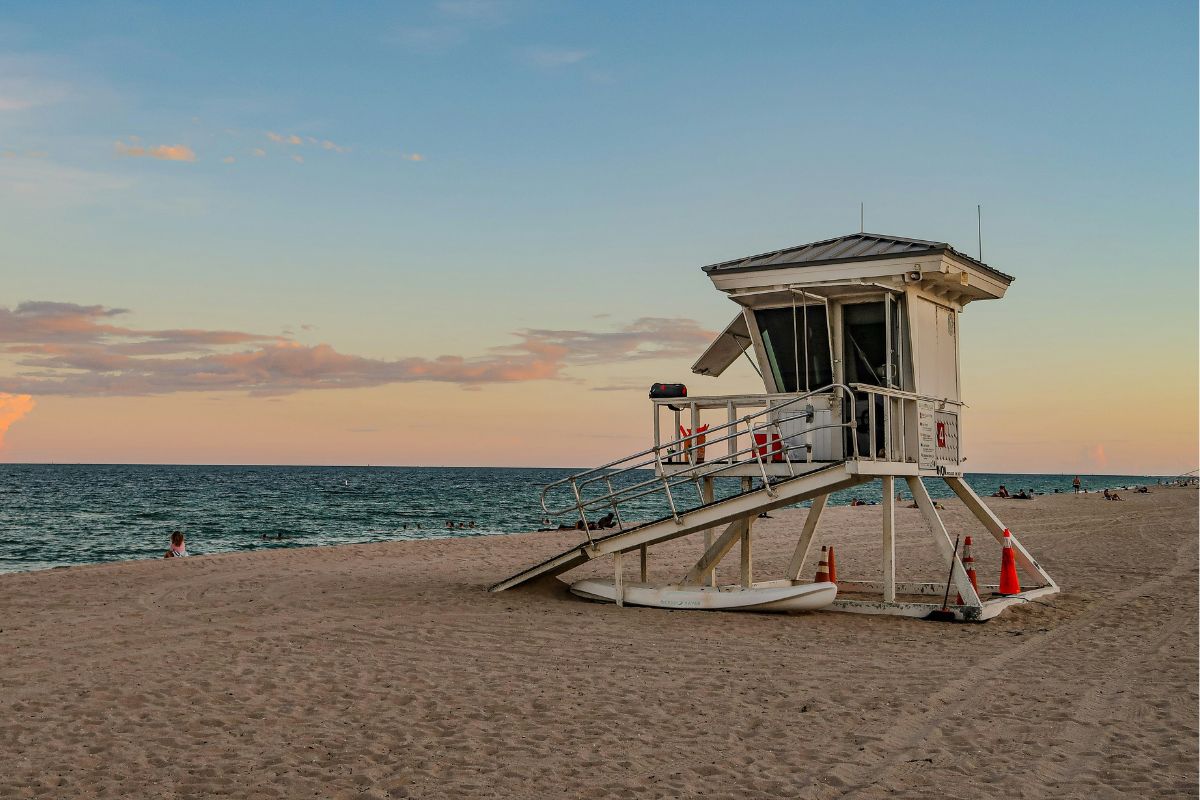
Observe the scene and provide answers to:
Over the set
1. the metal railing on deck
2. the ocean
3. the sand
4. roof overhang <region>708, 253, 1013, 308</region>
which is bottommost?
the ocean

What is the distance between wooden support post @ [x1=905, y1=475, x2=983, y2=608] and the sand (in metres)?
0.52

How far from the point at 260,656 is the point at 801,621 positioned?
7081mm

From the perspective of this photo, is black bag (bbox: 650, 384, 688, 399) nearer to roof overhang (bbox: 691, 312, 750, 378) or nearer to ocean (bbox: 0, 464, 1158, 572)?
roof overhang (bbox: 691, 312, 750, 378)

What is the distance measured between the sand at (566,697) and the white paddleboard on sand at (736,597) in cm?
28

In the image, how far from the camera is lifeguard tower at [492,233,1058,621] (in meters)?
14.6

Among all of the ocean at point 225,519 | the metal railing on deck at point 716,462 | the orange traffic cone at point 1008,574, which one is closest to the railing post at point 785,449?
the metal railing on deck at point 716,462

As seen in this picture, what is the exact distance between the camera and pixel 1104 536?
32.1 metres

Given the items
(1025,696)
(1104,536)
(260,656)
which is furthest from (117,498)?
(1025,696)

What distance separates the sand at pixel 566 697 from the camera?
7621 millimetres

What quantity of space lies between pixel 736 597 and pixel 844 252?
17.3 feet

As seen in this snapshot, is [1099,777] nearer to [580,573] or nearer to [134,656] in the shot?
[134,656]

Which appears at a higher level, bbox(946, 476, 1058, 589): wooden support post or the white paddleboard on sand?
bbox(946, 476, 1058, 589): wooden support post

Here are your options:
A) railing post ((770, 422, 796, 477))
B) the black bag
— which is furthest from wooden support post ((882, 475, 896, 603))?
the black bag

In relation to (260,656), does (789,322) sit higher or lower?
higher
